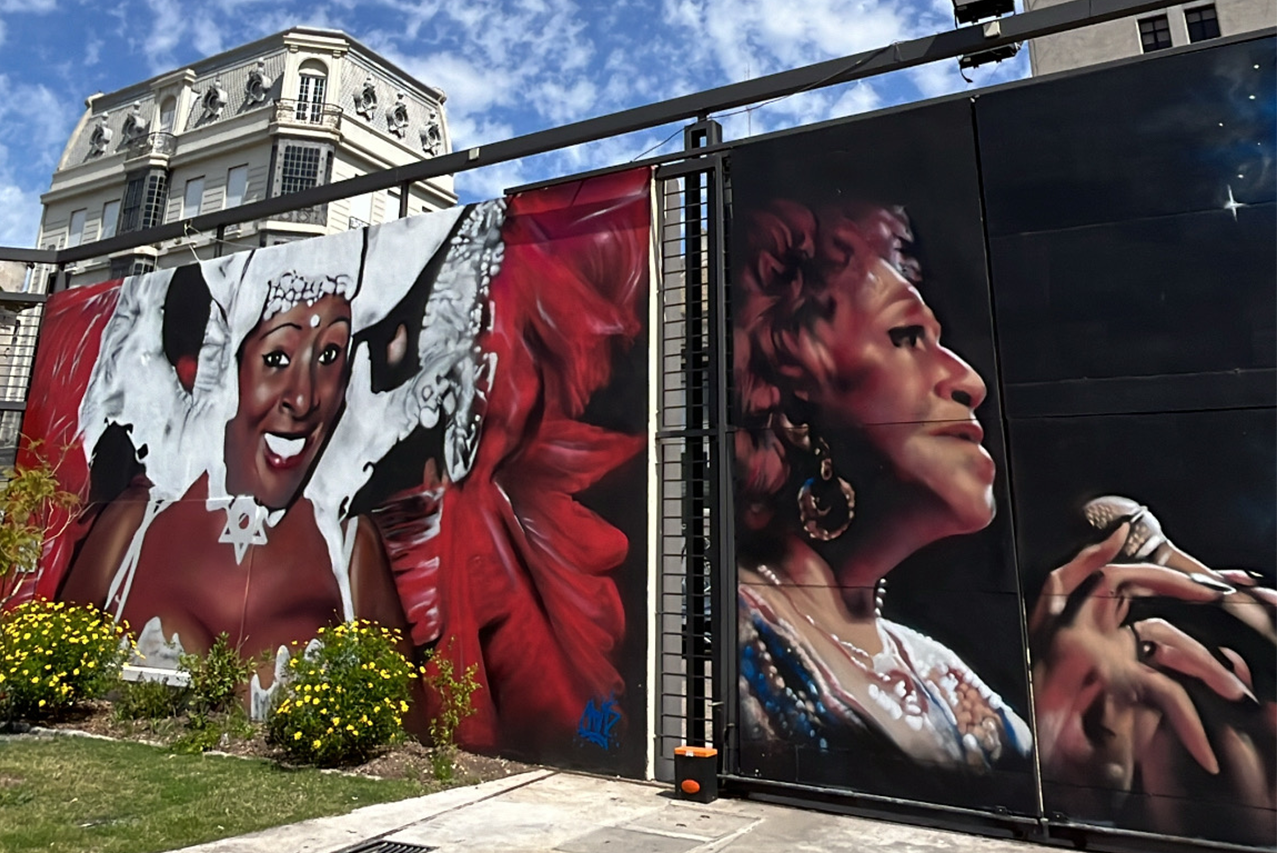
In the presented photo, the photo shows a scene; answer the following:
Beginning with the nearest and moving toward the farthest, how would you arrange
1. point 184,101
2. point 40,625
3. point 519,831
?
point 519,831 < point 40,625 < point 184,101

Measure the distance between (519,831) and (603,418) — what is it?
4.11 m

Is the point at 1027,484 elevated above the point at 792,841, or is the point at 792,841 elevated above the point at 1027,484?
the point at 1027,484

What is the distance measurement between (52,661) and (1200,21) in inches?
1109

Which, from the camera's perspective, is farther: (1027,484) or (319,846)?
(1027,484)

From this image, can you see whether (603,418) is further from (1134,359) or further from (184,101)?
(184,101)

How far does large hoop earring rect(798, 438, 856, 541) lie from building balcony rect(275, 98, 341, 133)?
3045 centimetres

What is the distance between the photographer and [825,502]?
753 cm

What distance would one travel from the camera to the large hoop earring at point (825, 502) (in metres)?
7.43

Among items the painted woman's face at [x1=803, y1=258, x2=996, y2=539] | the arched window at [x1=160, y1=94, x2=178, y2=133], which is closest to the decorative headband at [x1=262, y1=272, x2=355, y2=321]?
the painted woman's face at [x1=803, y1=258, x2=996, y2=539]

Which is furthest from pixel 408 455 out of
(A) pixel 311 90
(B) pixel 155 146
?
(B) pixel 155 146

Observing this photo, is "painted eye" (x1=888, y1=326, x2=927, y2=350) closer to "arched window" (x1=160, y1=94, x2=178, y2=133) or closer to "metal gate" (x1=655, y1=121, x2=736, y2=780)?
"metal gate" (x1=655, y1=121, x2=736, y2=780)

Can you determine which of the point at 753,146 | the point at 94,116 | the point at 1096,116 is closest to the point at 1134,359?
the point at 1096,116

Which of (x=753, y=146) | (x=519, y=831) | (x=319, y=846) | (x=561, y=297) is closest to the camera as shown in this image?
(x=319, y=846)

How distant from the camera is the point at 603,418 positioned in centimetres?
885
